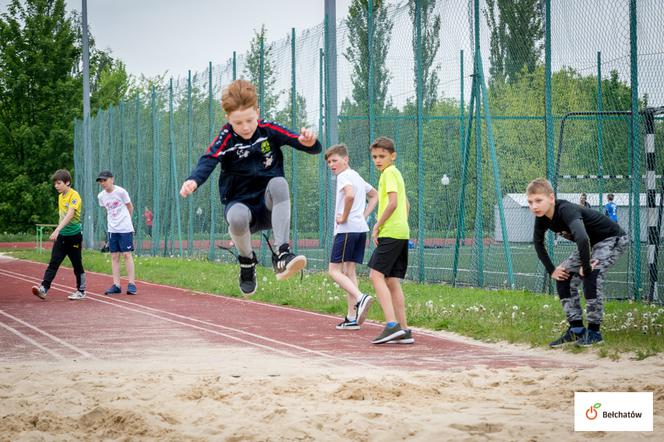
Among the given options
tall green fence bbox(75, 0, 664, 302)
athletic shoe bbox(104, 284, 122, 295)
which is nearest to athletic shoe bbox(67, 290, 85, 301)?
athletic shoe bbox(104, 284, 122, 295)

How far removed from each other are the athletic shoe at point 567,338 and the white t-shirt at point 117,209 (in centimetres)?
769

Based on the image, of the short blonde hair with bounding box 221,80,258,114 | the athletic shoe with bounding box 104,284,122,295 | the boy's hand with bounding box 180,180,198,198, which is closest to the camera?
the boy's hand with bounding box 180,180,198,198

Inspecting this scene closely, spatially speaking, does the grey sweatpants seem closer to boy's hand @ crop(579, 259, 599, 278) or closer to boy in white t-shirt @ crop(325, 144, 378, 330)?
boy in white t-shirt @ crop(325, 144, 378, 330)

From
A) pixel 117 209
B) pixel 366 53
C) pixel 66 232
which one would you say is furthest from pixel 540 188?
pixel 366 53

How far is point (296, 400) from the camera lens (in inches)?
245

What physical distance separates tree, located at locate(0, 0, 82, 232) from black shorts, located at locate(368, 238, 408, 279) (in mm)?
33898

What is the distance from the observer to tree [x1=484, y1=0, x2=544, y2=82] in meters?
13.7

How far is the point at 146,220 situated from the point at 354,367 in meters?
21.6

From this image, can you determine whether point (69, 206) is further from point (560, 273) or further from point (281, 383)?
point (560, 273)

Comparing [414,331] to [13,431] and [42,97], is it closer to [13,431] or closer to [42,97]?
[13,431]

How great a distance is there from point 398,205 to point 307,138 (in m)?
3.07

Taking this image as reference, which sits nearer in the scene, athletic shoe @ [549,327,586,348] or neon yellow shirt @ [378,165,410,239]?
athletic shoe @ [549,327,586,348]

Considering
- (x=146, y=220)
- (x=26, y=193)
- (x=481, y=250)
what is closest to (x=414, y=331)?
(x=481, y=250)

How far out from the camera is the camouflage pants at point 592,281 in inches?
332
